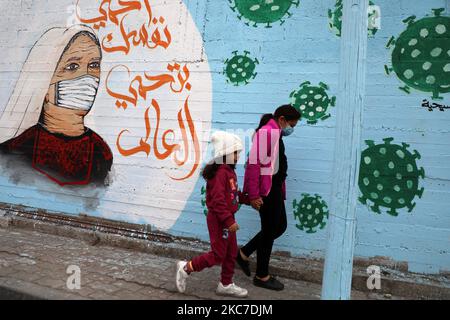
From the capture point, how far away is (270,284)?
3.56m

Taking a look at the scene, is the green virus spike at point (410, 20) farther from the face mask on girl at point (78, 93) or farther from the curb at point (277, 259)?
the face mask on girl at point (78, 93)

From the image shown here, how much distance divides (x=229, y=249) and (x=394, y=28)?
2.74 meters

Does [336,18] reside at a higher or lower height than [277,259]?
higher

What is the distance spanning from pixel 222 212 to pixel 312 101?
1711mm

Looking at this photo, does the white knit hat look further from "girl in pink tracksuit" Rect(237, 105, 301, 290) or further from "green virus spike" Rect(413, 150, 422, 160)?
"green virus spike" Rect(413, 150, 422, 160)

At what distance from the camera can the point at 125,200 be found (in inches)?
194

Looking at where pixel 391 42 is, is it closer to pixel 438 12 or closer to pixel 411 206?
pixel 438 12

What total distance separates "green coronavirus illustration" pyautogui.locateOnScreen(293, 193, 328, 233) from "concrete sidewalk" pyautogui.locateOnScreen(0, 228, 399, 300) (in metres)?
0.61

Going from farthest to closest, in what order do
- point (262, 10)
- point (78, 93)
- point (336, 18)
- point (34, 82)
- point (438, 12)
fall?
1. point (34, 82)
2. point (78, 93)
3. point (262, 10)
4. point (336, 18)
5. point (438, 12)

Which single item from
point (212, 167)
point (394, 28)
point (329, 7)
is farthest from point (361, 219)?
point (329, 7)

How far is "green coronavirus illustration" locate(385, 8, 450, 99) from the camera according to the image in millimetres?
3631

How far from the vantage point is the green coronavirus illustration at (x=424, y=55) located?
11.9ft

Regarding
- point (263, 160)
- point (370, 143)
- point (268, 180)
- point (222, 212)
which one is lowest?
point (222, 212)

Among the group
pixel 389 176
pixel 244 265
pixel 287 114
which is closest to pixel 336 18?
pixel 287 114
